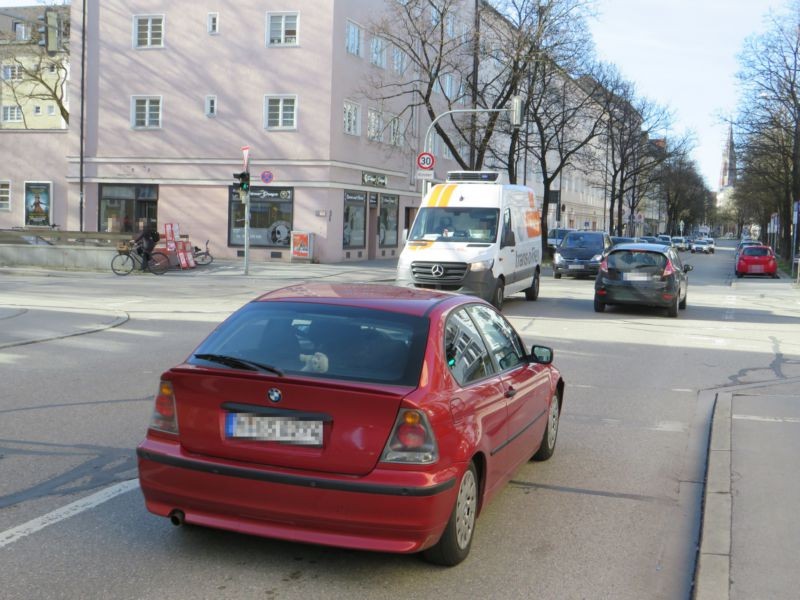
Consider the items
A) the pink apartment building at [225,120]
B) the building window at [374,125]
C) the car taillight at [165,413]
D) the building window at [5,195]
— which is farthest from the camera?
the building window at [5,195]

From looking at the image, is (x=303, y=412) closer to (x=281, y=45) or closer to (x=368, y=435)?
(x=368, y=435)

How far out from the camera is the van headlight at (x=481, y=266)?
1734 centimetres

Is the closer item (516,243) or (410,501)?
(410,501)

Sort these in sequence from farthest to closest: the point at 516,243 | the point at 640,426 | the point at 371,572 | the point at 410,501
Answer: the point at 516,243, the point at 640,426, the point at 371,572, the point at 410,501

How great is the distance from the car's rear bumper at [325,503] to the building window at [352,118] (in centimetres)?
3331

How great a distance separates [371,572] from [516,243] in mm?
15389

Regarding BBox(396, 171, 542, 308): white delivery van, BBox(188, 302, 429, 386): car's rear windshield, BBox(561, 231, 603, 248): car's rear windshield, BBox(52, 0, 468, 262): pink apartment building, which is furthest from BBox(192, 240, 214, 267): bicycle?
BBox(188, 302, 429, 386): car's rear windshield

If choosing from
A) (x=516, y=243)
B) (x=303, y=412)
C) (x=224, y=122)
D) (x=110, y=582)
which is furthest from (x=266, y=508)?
(x=224, y=122)

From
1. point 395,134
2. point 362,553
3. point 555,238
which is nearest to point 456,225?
point 362,553

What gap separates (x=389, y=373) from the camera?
443 centimetres

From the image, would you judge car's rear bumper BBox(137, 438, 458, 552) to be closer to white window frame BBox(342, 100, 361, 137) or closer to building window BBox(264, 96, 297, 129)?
building window BBox(264, 96, 297, 129)

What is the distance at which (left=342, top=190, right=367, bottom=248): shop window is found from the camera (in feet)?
122

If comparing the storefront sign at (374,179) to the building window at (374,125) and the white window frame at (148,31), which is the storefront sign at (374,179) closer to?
the building window at (374,125)

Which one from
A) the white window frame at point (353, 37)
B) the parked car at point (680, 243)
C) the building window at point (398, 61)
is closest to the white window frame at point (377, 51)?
the white window frame at point (353, 37)
